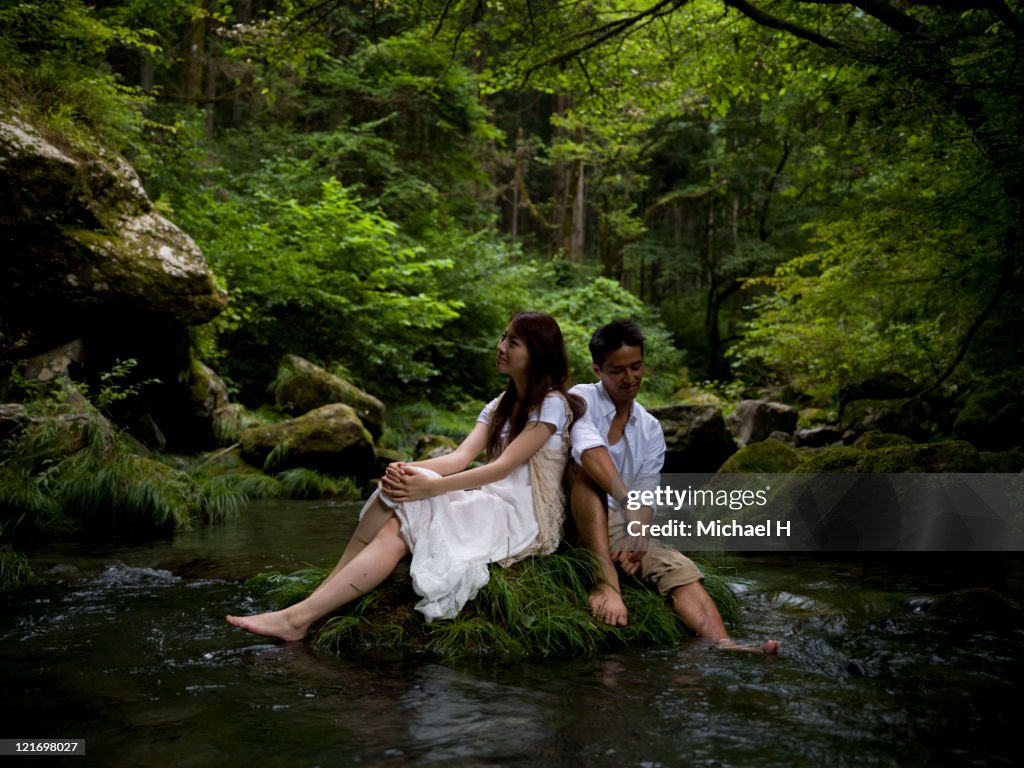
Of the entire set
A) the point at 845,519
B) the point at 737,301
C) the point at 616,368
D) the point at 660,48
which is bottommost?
the point at 845,519

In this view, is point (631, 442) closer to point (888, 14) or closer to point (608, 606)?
point (608, 606)

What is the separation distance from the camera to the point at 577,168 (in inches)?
939

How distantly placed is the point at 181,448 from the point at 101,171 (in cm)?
343

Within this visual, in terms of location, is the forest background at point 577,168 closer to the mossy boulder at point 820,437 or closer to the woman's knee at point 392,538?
the mossy boulder at point 820,437

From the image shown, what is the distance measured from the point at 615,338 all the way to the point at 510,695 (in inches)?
71.8

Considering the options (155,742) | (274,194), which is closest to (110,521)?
(155,742)

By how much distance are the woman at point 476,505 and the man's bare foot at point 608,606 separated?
1.20 ft

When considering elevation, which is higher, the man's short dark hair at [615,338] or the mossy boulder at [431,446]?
the man's short dark hair at [615,338]

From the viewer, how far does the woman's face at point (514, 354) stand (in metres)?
4.05

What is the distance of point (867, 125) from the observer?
772 cm

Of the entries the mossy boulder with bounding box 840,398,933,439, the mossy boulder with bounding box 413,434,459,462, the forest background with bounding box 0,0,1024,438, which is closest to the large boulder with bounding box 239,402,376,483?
the mossy boulder with bounding box 413,434,459,462

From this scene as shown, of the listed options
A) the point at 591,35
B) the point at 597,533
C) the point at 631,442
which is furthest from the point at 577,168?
the point at 597,533

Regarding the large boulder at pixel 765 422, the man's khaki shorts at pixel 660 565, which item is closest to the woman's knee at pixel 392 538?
the man's khaki shorts at pixel 660 565

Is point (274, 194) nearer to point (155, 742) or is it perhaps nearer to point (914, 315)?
point (914, 315)
